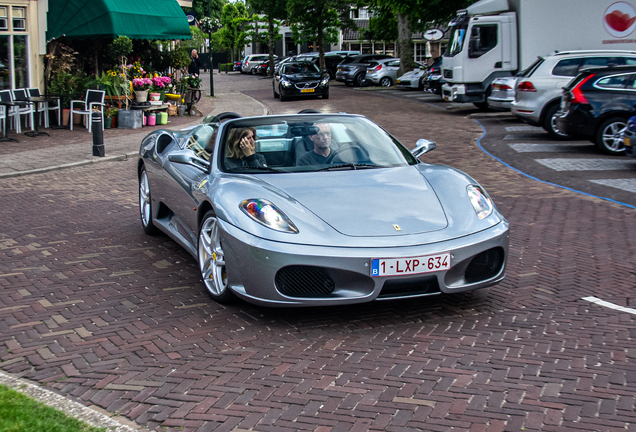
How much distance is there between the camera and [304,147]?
5.66m

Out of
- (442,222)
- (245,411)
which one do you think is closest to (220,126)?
(442,222)

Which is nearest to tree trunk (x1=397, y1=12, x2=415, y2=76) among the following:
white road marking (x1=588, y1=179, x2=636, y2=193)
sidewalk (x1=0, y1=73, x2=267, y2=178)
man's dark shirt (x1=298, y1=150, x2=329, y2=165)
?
sidewalk (x1=0, y1=73, x2=267, y2=178)

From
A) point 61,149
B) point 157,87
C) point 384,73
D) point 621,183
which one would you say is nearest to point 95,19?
point 157,87

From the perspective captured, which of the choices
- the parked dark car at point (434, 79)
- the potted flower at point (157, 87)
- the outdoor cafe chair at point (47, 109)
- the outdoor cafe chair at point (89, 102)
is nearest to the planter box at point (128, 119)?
the outdoor cafe chair at point (89, 102)

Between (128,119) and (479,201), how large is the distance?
14.6m

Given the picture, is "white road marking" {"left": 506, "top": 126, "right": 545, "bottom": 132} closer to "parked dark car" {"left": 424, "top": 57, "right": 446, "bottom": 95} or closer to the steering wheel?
"parked dark car" {"left": 424, "top": 57, "right": 446, "bottom": 95}

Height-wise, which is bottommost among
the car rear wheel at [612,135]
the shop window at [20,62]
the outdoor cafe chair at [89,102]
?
the car rear wheel at [612,135]

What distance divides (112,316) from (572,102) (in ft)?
35.1

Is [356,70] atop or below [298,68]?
atop

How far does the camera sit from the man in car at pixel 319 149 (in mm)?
5551

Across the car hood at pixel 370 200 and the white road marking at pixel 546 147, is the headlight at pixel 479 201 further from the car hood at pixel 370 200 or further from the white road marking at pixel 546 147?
the white road marking at pixel 546 147

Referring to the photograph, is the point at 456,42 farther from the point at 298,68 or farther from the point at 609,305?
the point at 609,305

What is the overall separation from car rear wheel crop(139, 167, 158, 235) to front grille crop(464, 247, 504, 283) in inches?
137

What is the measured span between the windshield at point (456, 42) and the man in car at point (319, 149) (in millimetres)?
17392
